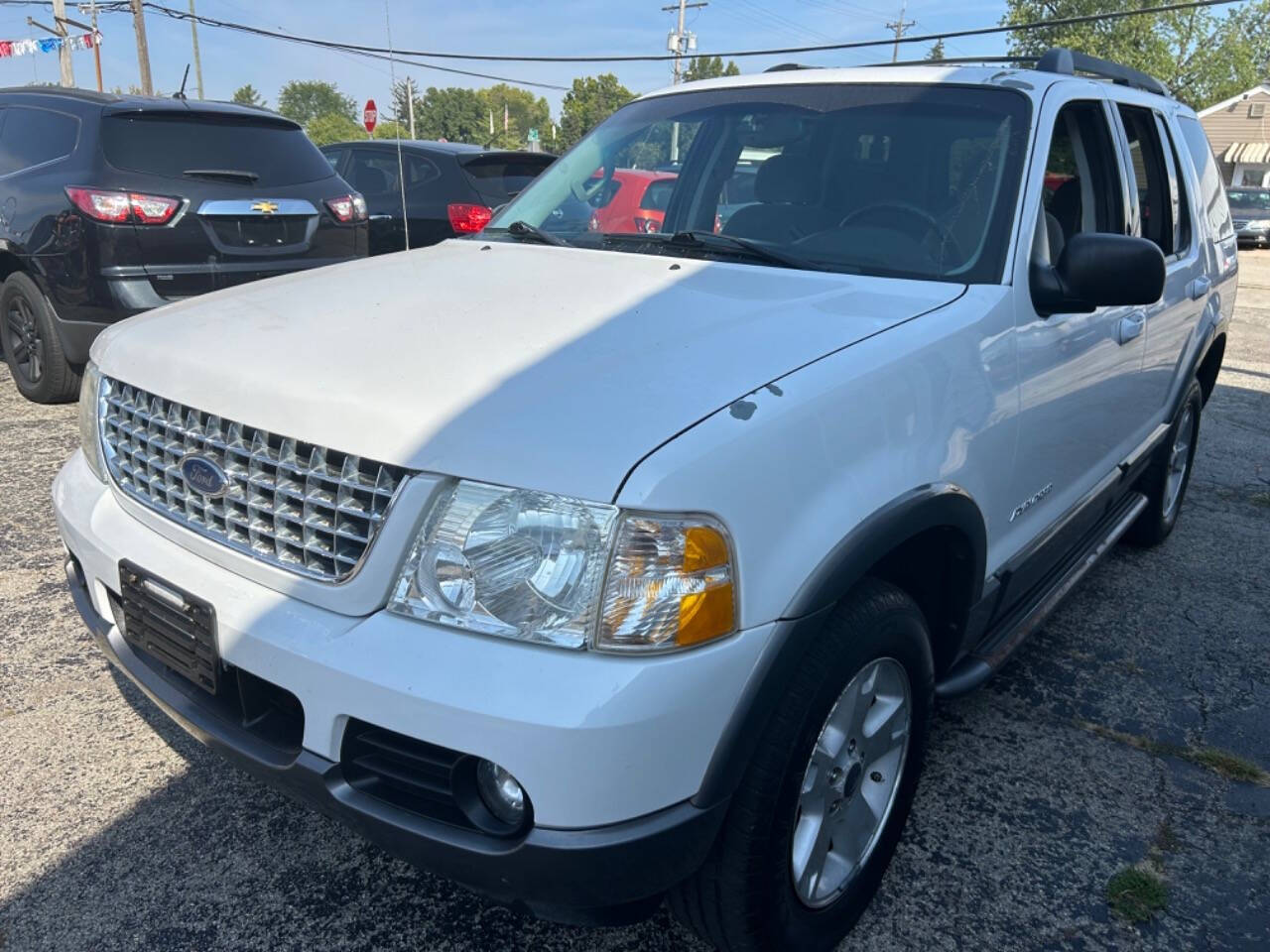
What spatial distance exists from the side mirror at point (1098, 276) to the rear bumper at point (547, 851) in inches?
64.2

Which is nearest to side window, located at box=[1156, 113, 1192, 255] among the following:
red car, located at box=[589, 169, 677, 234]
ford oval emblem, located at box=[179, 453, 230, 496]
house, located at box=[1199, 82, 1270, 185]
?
red car, located at box=[589, 169, 677, 234]

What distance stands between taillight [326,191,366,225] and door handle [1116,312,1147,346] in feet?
16.1

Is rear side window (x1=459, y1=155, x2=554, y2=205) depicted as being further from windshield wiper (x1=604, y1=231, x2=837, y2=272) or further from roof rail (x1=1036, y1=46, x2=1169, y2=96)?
windshield wiper (x1=604, y1=231, x2=837, y2=272)

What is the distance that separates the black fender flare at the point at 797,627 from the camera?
162 centimetres

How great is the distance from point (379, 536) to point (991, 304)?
5.01 feet

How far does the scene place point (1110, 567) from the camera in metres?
4.45

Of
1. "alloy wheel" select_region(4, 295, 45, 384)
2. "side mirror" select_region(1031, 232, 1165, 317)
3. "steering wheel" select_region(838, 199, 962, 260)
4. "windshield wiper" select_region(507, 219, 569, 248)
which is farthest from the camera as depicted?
"alloy wheel" select_region(4, 295, 45, 384)

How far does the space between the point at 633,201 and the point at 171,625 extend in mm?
1932

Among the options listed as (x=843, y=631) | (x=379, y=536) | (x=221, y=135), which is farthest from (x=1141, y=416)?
(x=221, y=135)

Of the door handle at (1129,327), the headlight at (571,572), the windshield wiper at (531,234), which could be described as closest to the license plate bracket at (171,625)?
the headlight at (571,572)

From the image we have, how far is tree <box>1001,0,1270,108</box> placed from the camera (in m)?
55.2

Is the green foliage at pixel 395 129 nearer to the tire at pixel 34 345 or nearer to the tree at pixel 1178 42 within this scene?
the tire at pixel 34 345

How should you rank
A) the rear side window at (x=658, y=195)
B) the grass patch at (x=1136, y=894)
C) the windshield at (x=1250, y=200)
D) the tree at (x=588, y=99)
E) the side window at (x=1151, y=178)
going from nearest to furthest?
1. the grass patch at (x=1136, y=894)
2. the rear side window at (x=658, y=195)
3. the side window at (x=1151, y=178)
4. the windshield at (x=1250, y=200)
5. the tree at (x=588, y=99)

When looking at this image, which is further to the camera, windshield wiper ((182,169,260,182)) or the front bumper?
windshield wiper ((182,169,260,182))
